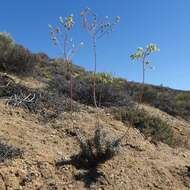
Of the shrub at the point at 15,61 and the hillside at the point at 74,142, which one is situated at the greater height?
the shrub at the point at 15,61

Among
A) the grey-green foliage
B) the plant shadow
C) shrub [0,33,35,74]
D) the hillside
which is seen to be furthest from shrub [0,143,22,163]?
shrub [0,33,35,74]

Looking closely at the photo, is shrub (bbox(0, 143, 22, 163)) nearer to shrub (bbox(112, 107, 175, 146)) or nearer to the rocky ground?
the rocky ground

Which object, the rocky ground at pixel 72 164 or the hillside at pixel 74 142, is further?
the hillside at pixel 74 142

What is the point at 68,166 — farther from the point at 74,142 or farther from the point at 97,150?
the point at 74,142

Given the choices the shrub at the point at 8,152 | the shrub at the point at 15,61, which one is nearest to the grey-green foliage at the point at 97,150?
the shrub at the point at 8,152

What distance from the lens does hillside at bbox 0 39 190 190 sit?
21.0ft

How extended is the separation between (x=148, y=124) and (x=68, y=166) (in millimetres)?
4031

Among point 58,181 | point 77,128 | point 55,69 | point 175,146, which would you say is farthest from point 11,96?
point 55,69

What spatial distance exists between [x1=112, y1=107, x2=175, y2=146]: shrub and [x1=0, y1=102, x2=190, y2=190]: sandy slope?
0.36m

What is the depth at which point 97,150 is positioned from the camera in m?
7.09

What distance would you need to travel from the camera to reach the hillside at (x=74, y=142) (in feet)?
21.0

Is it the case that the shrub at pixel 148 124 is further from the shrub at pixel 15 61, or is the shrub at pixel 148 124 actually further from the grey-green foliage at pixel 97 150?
the shrub at pixel 15 61

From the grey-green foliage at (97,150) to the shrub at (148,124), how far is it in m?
2.49

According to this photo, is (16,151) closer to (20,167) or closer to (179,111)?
(20,167)
